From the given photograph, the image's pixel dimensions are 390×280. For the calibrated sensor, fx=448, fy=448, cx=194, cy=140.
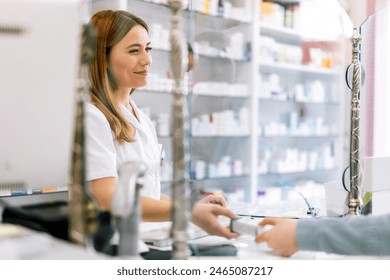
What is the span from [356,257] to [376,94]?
3.77 feet

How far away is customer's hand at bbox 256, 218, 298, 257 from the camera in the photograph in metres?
1.03

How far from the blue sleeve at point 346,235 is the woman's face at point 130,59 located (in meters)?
0.55

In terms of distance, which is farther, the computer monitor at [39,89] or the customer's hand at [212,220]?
the customer's hand at [212,220]

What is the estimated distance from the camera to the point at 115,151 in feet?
3.60

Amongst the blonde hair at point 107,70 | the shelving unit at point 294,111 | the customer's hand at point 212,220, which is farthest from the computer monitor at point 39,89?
the shelving unit at point 294,111

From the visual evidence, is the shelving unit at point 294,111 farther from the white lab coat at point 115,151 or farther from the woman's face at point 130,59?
the woman's face at point 130,59

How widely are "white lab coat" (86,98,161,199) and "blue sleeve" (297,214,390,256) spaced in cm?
37

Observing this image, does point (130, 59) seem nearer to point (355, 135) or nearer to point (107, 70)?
point (107, 70)

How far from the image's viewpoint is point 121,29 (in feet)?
3.76

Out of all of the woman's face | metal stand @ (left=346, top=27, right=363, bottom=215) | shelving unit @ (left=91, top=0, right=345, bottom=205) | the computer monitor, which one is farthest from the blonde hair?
shelving unit @ (left=91, top=0, right=345, bottom=205)

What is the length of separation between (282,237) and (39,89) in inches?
24.5

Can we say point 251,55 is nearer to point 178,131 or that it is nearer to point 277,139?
point 277,139

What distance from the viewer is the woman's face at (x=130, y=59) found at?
1.13 metres

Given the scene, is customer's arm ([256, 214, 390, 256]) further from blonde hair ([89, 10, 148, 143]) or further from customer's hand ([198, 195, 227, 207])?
blonde hair ([89, 10, 148, 143])
